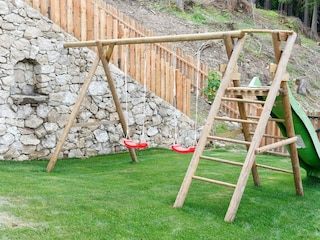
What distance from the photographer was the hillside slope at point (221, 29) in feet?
54.9

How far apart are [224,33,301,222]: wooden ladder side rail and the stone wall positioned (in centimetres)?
289

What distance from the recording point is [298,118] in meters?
6.45

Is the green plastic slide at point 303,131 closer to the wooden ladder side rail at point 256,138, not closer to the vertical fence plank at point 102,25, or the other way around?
the wooden ladder side rail at point 256,138

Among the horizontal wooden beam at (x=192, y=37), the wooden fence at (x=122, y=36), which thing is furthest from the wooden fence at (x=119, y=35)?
the horizontal wooden beam at (x=192, y=37)

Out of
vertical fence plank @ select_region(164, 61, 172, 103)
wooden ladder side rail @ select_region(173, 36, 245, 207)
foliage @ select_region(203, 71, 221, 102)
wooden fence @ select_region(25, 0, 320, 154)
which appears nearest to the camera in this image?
wooden ladder side rail @ select_region(173, 36, 245, 207)

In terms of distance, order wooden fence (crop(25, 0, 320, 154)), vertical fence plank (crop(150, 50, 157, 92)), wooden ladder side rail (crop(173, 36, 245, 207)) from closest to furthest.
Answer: wooden ladder side rail (crop(173, 36, 245, 207)), wooden fence (crop(25, 0, 320, 154)), vertical fence plank (crop(150, 50, 157, 92))

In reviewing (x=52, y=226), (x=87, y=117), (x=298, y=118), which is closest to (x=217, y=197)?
(x=298, y=118)

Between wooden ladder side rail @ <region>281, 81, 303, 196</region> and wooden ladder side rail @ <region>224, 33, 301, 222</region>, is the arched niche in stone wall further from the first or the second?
wooden ladder side rail @ <region>224, 33, 301, 222</region>

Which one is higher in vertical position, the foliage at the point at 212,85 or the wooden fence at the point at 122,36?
the wooden fence at the point at 122,36

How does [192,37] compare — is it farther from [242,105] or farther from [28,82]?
[28,82]

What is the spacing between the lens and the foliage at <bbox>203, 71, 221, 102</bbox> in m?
12.1

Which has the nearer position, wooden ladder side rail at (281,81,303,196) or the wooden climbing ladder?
the wooden climbing ladder

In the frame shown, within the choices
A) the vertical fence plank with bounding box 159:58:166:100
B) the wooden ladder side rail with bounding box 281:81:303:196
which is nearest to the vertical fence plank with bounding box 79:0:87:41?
the vertical fence plank with bounding box 159:58:166:100

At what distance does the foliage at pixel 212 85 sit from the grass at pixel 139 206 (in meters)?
4.28
